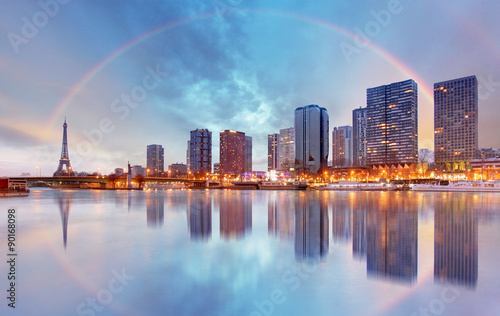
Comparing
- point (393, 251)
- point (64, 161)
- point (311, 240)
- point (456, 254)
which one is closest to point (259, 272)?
point (311, 240)

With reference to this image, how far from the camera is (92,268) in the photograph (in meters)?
10.4

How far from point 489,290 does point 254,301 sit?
6.31 m

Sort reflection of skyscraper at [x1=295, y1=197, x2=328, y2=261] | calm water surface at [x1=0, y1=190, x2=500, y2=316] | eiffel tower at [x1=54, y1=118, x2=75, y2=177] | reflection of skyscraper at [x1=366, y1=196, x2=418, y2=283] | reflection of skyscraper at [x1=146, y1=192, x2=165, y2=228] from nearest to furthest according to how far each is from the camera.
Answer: calm water surface at [x1=0, y1=190, x2=500, y2=316], reflection of skyscraper at [x1=366, y1=196, x2=418, y2=283], reflection of skyscraper at [x1=295, y1=197, x2=328, y2=261], reflection of skyscraper at [x1=146, y1=192, x2=165, y2=228], eiffel tower at [x1=54, y1=118, x2=75, y2=177]

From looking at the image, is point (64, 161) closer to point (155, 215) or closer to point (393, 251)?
point (155, 215)

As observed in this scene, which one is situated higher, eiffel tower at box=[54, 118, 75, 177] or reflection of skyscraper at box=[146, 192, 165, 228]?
eiffel tower at box=[54, 118, 75, 177]

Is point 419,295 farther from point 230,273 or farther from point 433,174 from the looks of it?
point 433,174

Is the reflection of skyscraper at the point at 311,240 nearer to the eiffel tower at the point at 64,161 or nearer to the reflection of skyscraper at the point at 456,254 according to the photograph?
the reflection of skyscraper at the point at 456,254

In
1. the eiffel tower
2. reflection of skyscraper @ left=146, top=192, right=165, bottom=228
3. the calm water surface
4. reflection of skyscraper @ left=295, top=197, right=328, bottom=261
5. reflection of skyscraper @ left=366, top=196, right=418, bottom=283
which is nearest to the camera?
the calm water surface

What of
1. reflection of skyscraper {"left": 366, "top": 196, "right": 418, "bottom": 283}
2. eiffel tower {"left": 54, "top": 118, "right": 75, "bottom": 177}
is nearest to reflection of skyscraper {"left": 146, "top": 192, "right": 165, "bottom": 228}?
reflection of skyscraper {"left": 366, "top": 196, "right": 418, "bottom": 283}

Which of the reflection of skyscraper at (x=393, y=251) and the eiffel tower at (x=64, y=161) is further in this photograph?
the eiffel tower at (x=64, y=161)

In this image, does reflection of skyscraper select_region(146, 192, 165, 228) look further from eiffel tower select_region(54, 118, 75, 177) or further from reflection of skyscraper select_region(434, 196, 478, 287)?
eiffel tower select_region(54, 118, 75, 177)

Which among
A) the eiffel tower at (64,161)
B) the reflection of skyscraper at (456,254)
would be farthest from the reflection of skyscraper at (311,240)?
the eiffel tower at (64,161)

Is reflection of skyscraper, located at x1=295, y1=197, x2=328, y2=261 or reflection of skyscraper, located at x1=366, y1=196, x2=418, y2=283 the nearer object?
reflection of skyscraper, located at x1=366, y1=196, x2=418, y2=283

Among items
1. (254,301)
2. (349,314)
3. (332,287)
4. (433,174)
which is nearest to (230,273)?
(254,301)
